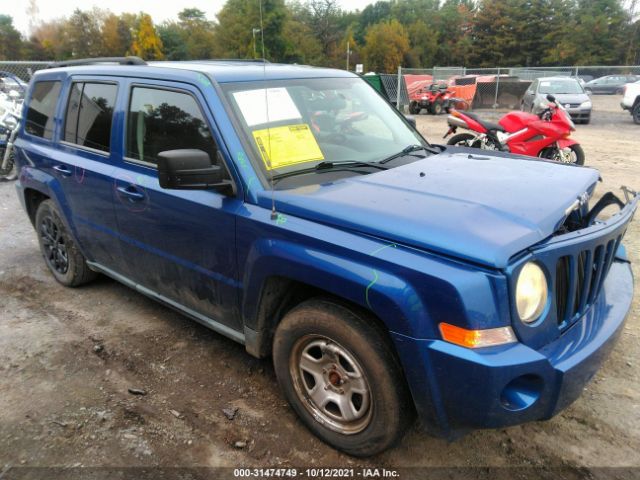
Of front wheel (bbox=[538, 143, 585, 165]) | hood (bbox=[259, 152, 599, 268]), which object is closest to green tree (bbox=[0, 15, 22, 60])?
front wheel (bbox=[538, 143, 585, 165])

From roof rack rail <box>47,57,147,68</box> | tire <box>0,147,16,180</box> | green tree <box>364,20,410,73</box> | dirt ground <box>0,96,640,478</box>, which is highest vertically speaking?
Result: green tree <box>364,20,410,73</box>

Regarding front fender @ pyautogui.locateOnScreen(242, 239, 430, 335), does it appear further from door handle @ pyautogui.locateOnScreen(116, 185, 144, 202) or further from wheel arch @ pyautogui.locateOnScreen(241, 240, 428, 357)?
door handle @ pyautogui.locateOnScreen(116, 185, 144, 202)

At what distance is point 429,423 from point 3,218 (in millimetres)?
6888

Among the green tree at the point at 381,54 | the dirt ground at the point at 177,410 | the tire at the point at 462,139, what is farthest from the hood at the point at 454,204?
the green tree at the point at 381,54

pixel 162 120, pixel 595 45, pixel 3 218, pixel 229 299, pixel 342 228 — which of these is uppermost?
pixel 595 45

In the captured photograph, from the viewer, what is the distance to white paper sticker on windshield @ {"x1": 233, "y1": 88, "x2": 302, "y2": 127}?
9.11ft

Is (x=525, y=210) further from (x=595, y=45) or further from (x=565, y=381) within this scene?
(x=595, y=45)

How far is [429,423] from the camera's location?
7.00ft

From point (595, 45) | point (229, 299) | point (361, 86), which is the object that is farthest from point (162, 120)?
point (595, 45)

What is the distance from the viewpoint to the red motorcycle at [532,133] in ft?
25.3

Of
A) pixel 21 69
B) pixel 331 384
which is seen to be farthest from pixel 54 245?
pixel 21 69

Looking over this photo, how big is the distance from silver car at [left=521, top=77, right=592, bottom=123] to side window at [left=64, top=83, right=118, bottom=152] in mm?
15316

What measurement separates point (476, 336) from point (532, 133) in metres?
6.88

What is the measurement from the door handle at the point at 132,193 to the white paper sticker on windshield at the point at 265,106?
0.91 metres
